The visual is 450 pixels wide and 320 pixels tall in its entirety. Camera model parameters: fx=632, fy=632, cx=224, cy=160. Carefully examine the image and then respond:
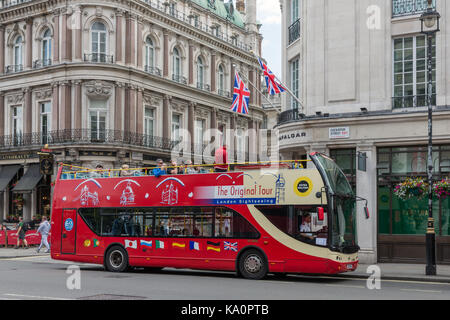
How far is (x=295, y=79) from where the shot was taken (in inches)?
1065

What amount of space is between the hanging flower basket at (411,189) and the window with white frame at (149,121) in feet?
89.8

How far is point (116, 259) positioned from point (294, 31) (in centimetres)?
1238

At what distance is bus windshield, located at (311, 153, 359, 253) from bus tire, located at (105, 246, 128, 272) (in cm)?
723

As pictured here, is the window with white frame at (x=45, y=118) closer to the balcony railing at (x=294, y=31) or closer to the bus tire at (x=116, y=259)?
the balcony railing at (x=294, y=31)

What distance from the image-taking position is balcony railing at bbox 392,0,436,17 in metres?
22.9

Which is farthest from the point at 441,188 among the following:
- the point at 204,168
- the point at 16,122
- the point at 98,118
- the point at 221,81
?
the point at 221,81

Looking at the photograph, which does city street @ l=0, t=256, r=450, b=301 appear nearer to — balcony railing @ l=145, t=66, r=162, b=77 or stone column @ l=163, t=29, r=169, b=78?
balcony railing @ l=145, t=66, r=162, b=77

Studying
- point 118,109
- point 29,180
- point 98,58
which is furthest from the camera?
point 29,180

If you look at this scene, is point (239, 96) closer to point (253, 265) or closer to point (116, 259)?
point (116, 259)

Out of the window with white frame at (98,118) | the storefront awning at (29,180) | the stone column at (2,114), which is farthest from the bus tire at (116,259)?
the stone column at (2,114)

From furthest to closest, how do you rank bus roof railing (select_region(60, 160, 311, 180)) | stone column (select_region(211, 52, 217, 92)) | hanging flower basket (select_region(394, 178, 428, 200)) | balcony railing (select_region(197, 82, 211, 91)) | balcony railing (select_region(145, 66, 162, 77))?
stone column (select_region(211, 52, 217, 92))
balcony railing (select_region(197, 82, 211, 91))
balcony railing (select_region(145, 66, 162, 77))
hanging flower basket (select_region(394, 178, 428, 200))
bus roof railing (select_region(60, 160, 311, 180))

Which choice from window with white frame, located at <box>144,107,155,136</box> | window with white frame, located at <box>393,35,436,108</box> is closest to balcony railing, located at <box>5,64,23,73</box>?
window with white frame, located at <box>144,107,155,136</box>

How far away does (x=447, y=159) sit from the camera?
73.3ft

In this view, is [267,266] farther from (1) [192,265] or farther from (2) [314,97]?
(2) [314,97]
